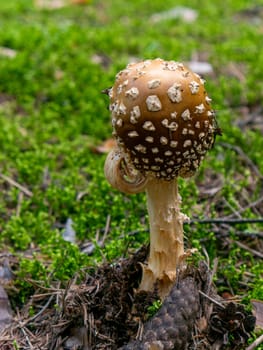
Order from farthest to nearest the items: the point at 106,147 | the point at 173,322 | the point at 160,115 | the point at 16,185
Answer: the point at 106,147, the point at 16,185, the point at 173,322, the point at 160,115

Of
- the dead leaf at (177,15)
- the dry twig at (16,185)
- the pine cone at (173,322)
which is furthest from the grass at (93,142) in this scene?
the pine cone at (173,322)

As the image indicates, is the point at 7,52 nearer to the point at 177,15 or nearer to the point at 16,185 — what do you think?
the point at 16,185

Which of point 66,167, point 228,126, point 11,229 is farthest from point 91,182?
point 228,126

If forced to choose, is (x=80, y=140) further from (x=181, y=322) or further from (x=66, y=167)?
(x=181, y=322)

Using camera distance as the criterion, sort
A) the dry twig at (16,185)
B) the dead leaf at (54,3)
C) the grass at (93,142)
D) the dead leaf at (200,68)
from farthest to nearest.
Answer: the dead leaf at (54,3) < the dead leaf at (200,68) < the dry twig at (16,185) < the grass at (93,142)

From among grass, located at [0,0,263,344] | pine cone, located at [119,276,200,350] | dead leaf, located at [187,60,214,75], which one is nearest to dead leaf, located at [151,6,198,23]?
grass, located at [0,0,263,344]

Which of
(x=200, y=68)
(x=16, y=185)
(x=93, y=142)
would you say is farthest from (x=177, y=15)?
(x=16, y=185)

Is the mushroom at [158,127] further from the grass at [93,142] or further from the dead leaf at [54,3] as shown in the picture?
the dead leaf at [54,3]
